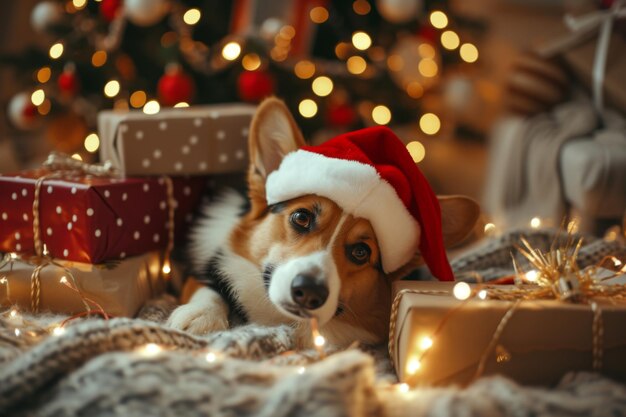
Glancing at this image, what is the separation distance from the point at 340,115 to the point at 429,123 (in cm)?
66

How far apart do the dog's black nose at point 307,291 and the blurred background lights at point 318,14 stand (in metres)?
1.96

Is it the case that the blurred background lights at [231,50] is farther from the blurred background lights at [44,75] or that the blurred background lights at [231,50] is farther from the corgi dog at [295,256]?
the corgi dog at [295,256]

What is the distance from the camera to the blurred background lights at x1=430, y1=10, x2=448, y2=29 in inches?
112

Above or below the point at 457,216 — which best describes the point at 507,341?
below

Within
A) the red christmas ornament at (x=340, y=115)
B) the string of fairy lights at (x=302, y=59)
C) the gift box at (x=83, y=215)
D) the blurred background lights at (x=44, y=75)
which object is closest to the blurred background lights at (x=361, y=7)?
the string of fairy lights at (x=302, y=59)

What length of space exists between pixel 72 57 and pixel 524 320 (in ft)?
7.31

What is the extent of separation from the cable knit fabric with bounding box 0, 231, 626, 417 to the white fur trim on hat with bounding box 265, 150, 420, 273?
37 centimetres

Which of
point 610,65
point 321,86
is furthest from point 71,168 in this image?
point 610,65

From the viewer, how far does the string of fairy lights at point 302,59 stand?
2492 mm

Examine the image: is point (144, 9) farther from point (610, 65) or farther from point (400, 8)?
point (610, 65)

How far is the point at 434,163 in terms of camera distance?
4199 millimetres

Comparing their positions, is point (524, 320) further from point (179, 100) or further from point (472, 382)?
point (179, 100)

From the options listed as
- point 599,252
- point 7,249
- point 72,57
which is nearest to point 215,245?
point 7,249

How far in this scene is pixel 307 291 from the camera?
1.19 meters
